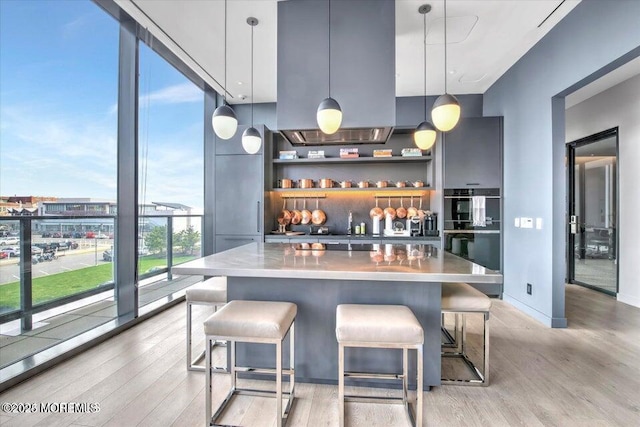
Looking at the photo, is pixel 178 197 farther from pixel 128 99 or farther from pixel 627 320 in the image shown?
pixel 627 320

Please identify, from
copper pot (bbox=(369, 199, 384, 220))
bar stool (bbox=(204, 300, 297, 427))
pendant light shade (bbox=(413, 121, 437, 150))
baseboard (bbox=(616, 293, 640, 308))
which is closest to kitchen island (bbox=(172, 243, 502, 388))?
bar stool (bbox=(204, 300, 297, 427))

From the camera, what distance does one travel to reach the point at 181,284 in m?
4.34

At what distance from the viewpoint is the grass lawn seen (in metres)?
2.17

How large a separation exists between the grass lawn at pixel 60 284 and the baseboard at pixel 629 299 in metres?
6.25

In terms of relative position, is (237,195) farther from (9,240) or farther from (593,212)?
(593,212)

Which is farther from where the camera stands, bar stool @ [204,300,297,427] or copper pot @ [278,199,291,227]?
copper pot @ [278,199,291,227]

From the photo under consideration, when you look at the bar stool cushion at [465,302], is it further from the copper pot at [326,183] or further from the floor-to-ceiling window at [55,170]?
the floor-to-ceiling window at [55,170]

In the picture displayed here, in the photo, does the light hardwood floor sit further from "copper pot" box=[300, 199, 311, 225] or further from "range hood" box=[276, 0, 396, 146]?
"copper pot" box=[300, 199, 311, 225]

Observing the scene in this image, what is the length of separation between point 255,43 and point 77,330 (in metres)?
3.46

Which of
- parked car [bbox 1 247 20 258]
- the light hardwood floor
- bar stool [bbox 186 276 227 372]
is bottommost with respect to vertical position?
the light hardwood floor

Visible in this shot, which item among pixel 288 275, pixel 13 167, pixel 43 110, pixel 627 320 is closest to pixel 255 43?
pixel 43 110

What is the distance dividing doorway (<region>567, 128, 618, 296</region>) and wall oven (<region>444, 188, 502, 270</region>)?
1711 millimetres

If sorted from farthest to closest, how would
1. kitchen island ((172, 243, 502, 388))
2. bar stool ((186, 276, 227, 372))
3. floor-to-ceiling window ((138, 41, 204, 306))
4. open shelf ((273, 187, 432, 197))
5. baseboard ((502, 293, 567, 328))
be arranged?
open shelf ((273, 187, 432, 197)), floor-to-ceiling window ((138, 41, 204, 306)), baseboard ((502, 293, 567, 328)), bar stool ((186, 276, 227, 372)), kitchen island ((172, 243, 502, 388))

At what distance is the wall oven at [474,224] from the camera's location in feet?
13.7
